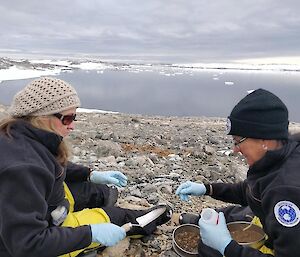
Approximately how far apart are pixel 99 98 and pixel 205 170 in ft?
75.4

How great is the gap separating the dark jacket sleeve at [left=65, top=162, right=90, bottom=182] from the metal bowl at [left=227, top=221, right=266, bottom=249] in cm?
112

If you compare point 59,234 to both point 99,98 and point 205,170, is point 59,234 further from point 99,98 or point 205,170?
point 99,98

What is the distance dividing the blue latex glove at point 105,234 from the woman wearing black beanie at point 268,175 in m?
0.49

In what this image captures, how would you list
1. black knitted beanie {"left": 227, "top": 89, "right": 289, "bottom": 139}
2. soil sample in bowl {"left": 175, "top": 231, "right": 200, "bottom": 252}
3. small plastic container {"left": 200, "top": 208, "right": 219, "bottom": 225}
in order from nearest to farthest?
black knitted beanie {"left": 227, "top": 89, "right": 289, "bottom": 139}
small plastic container {"left": 200, "top": 208, "right": 219, "bottom": 225}
soil sample in bowl {"left": 175, "top": 231, "right": 200, "bottom": 252}

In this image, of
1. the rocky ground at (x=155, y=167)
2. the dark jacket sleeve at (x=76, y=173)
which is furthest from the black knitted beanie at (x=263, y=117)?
the dark jacket sleeve at (x=76, y=173)

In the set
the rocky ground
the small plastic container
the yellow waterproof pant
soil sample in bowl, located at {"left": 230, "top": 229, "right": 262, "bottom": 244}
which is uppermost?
the small plastic container

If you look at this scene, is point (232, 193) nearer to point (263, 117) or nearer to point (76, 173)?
point (263, 117)

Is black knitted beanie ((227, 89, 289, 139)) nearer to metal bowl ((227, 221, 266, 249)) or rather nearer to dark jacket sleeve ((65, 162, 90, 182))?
metal bowl ((227, 221, 266, 249))

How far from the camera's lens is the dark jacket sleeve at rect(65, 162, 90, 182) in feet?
9.05

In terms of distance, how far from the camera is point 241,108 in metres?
→ 1.94

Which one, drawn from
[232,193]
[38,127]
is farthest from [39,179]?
[232,193]

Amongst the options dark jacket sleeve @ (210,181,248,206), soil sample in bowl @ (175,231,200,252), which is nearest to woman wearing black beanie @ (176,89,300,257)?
soil sample in bowl @ (175,231,200,252)

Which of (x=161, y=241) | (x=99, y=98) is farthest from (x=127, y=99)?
(x=161, y=241)

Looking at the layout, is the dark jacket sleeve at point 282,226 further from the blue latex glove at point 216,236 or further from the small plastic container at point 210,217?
the small plastic container at point 210,217
